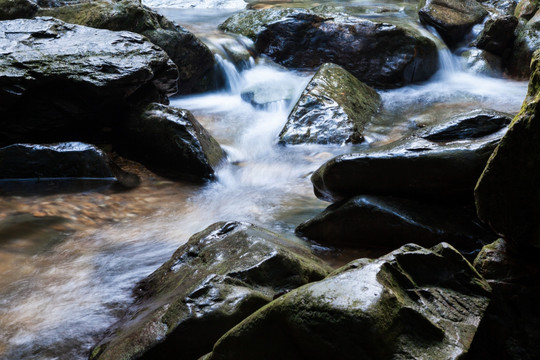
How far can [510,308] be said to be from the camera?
259 centimetres

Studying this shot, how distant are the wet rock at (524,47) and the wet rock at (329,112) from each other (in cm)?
432

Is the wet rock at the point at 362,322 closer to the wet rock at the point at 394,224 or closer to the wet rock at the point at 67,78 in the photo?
the wet rock at the point at 394,224

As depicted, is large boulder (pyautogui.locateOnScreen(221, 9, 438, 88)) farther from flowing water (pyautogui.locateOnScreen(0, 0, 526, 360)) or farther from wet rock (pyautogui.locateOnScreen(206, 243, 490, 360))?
wet rock (pyautogui.locateOnScreen(206, 243, 490, 360))

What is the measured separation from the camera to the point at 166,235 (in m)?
5.06

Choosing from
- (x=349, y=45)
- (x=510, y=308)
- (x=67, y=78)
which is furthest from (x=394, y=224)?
(x=349, y=45)

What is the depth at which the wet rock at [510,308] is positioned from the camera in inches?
97.2

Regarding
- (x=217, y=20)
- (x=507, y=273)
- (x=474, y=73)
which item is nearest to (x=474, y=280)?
(x=507, y=273)

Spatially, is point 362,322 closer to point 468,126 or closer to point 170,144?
point 468,126

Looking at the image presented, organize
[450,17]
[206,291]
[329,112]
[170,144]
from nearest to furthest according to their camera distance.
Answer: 1. [206,291]
2. [170,144]
3. [329,112]
4. [450,17]

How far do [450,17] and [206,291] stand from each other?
1173 cm

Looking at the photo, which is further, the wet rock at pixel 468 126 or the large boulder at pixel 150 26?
the large boulder at pixel 150 26

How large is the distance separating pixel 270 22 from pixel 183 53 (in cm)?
306

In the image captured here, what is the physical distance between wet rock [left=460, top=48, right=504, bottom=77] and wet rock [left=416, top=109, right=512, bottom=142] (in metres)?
8.10

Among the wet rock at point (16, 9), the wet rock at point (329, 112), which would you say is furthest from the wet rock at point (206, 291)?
the wet rock at point (16, 9)
